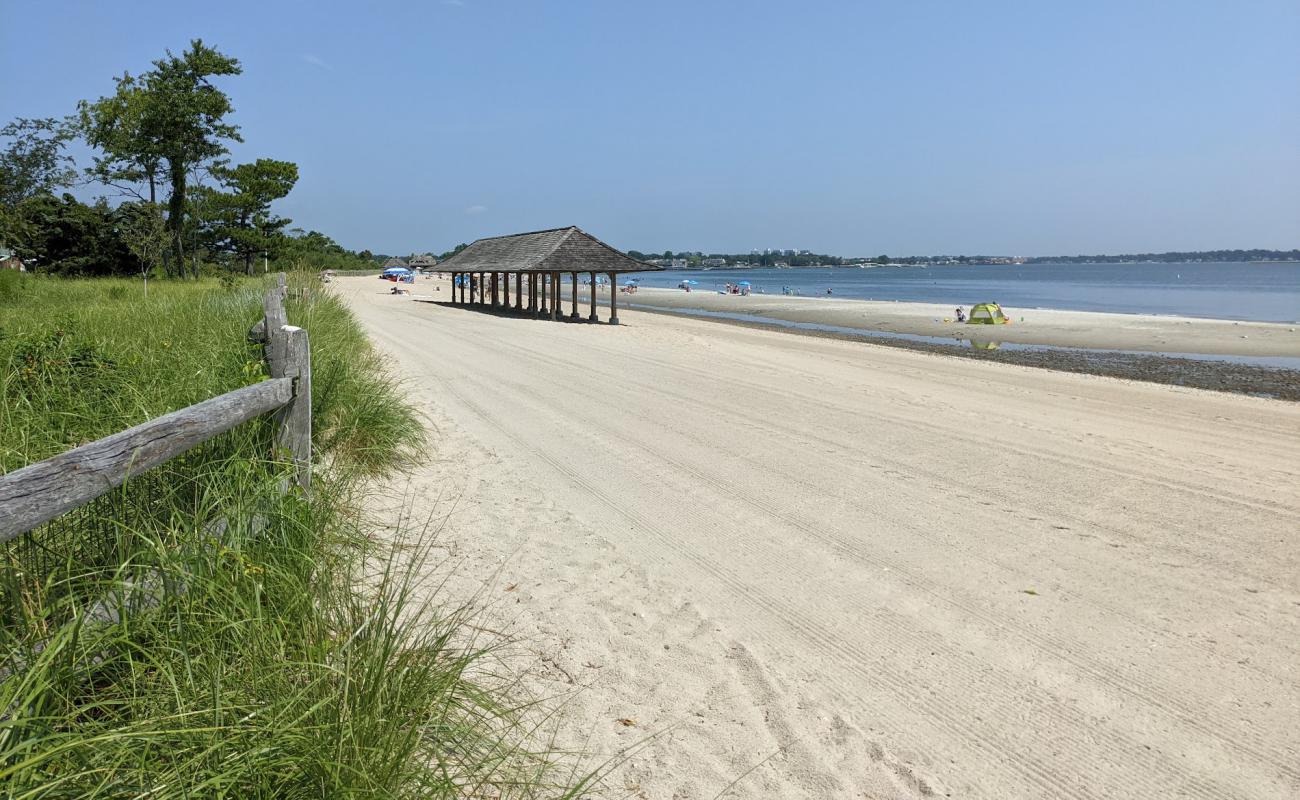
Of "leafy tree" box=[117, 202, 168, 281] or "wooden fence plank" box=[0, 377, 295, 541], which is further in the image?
"leafy tree" box=[117, 202, 168, 281]

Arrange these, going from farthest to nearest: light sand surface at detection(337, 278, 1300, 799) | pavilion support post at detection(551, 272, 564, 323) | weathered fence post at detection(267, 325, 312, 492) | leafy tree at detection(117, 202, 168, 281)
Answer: leafy tree at detection(117, 202, 168, 281), pavilion support post at detection(551, 272, 564, 323), weathered fence post at detection(267, 325, 312, 492), light sand surface at detection(337, 278, 1300, 799)

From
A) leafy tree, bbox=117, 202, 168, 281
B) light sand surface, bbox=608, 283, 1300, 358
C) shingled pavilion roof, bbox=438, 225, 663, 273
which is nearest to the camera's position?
light sand surface, bbox=608, 283, 1300, 358

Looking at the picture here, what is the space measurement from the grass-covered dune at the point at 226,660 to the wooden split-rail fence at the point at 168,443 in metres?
0.16

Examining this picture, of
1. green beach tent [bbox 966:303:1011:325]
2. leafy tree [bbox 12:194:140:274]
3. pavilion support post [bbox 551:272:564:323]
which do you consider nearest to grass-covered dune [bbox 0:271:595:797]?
pavilion support post [bbox 551:272:564:323]

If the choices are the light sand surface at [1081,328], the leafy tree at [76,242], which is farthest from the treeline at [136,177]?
the light sand surface at [1081,328]

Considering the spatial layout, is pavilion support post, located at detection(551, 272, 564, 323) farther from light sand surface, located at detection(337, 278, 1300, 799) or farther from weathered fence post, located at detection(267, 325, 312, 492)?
weathered fence post, located at detection(267, 325, 312, 492)

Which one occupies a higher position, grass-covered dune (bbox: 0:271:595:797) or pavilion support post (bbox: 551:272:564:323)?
pavilion support post (bbox: 551:272:564:323)

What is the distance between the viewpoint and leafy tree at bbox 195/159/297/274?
5094cm

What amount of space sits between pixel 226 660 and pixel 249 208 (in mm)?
56909

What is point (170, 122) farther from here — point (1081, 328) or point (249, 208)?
point (1081, 328)

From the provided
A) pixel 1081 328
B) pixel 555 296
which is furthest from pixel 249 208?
pixel 1081 328

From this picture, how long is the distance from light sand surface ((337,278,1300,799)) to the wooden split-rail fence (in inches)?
50.7

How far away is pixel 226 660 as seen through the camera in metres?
2.61

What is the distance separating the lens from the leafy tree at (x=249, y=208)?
5094 centimetres
